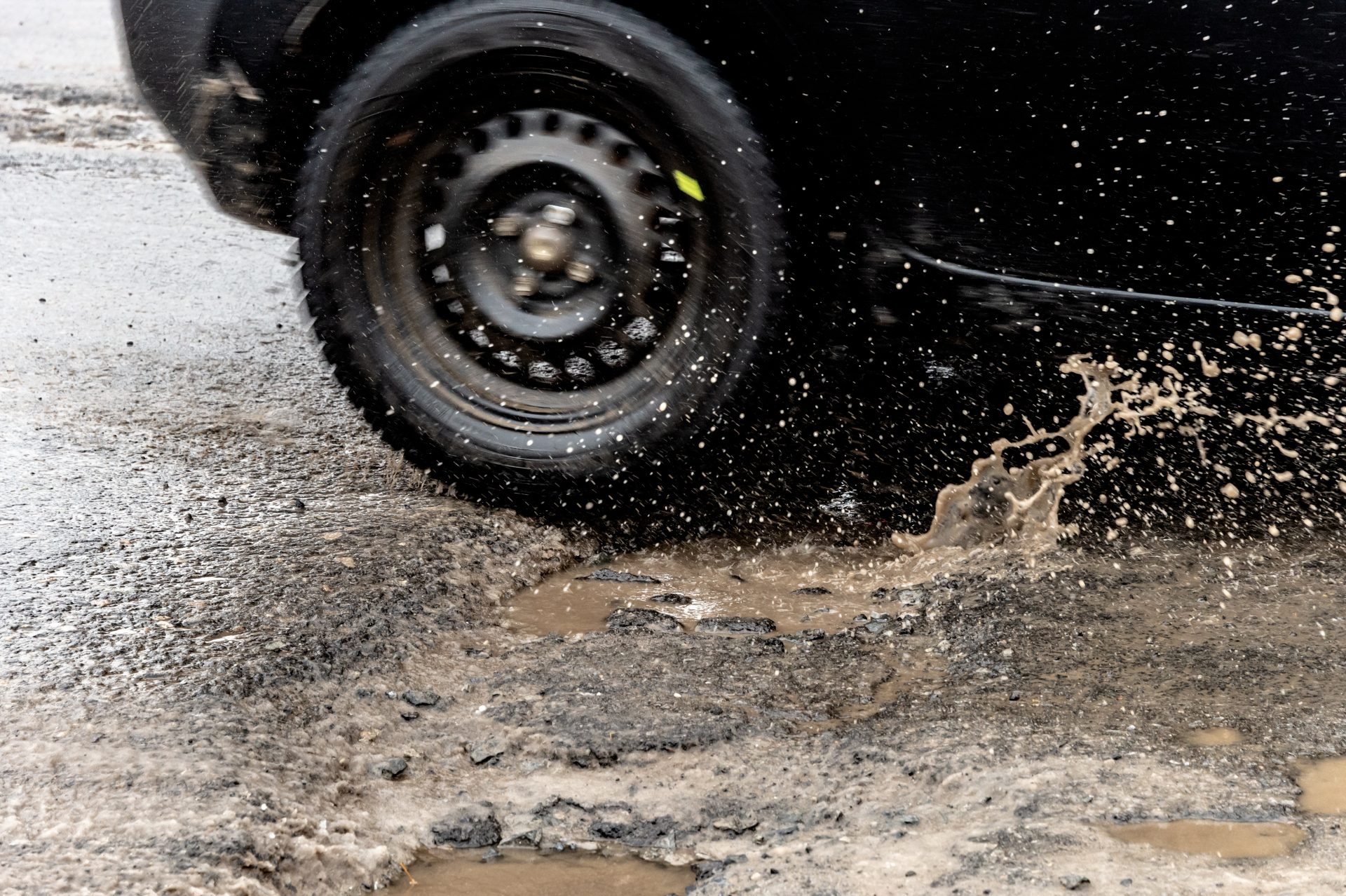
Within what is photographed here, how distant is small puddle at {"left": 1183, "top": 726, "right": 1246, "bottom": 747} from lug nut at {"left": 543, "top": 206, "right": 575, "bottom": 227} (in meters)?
1.75

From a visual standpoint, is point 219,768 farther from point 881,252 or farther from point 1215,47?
point 1215,47

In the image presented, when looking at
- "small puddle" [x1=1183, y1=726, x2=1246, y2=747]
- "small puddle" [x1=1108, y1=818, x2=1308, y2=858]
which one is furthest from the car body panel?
"small puddle" [x1=1108, y1=818, x2=1308, y2=858]

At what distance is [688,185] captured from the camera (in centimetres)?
277

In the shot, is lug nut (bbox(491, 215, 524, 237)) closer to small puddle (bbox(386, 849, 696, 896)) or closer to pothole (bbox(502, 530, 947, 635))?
pothole (bbox(502, 530, 947, 635))

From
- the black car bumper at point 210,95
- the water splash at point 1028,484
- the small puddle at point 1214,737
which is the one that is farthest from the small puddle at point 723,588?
the black car bumper at point 210,95

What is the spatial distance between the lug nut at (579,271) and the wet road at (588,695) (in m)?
0.63

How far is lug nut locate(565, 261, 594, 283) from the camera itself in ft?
9.59

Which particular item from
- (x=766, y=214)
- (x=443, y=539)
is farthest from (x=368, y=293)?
(x=766, y=214)

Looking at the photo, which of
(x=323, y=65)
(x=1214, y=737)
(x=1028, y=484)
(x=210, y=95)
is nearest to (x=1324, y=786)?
(x=1214, y=737)

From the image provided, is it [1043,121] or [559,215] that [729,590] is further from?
[1043,121]

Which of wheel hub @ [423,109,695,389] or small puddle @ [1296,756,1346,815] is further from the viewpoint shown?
wheel hub @ [423,109,695,389]

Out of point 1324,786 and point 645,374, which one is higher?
point 645,374

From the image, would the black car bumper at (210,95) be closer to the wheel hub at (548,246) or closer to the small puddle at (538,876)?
the wheel hub at (548,246)

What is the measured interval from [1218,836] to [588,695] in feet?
3.67
